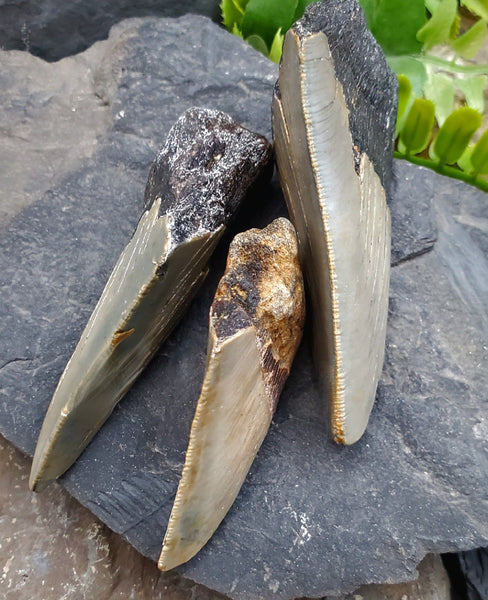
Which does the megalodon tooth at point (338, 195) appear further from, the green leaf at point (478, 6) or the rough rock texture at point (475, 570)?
the green leaf at point (478, 6)

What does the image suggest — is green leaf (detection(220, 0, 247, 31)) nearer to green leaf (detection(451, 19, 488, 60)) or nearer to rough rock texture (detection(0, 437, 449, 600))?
green leaf (detection(451, 19, 488, 60))

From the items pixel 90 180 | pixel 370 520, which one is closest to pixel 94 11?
pixel 90 180

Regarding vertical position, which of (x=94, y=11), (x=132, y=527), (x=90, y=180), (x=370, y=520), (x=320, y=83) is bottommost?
(x=132, y=527)

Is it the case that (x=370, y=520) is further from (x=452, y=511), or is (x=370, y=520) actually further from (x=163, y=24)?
(x=163, y=24)

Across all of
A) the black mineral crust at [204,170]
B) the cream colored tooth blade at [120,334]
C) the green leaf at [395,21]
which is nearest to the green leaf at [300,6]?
the green leaf at [395,21]

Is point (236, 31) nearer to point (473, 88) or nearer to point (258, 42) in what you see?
point (258, 42)
